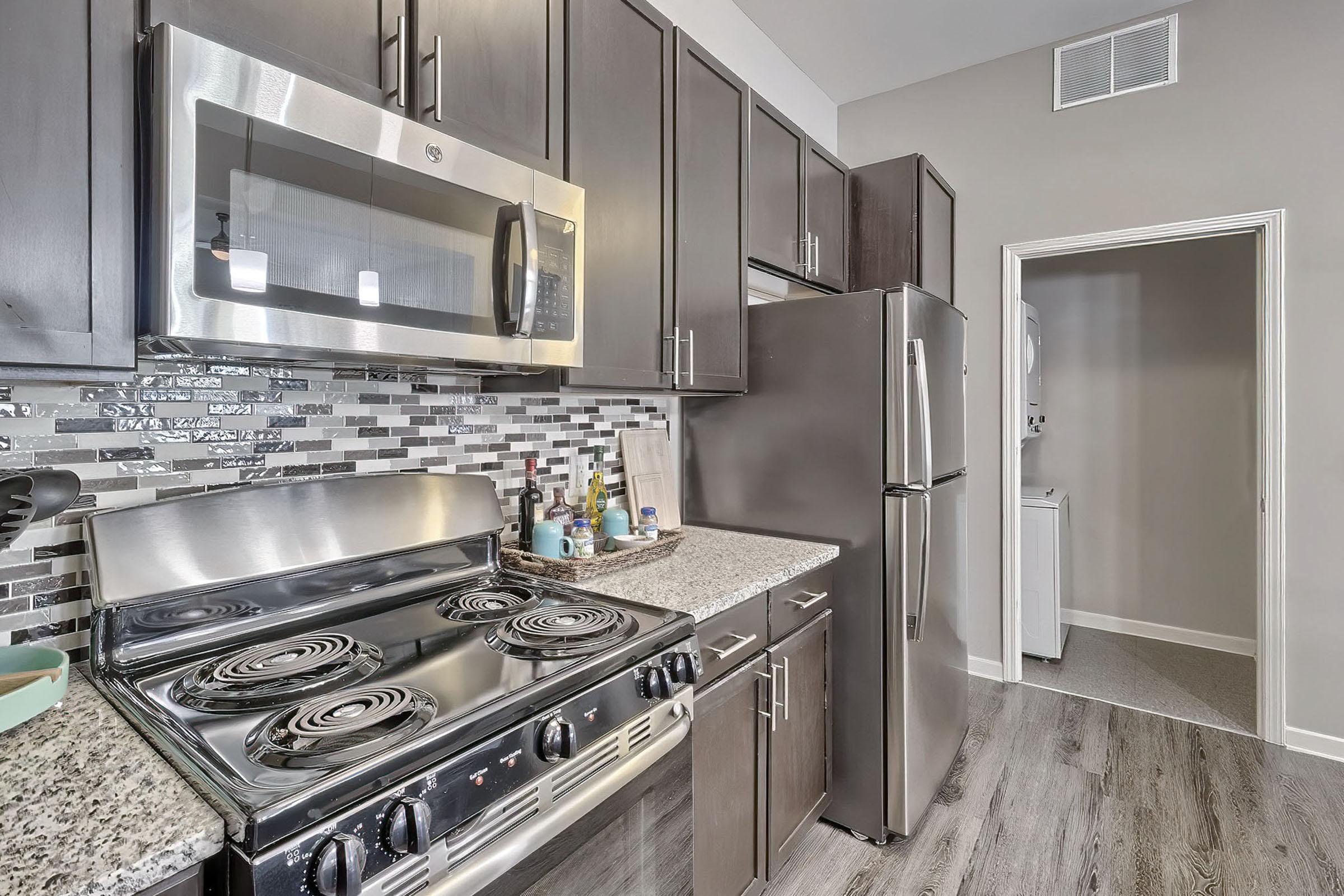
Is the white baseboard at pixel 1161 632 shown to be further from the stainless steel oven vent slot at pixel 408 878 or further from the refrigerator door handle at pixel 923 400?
the stainless steel oven vent slot at pixel 408 878

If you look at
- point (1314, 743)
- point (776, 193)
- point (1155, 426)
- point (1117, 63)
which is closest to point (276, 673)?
point (776, 193)

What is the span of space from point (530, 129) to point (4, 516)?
3.74 ft

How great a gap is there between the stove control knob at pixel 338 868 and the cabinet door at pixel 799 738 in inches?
45.8

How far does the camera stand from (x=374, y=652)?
1.20 m

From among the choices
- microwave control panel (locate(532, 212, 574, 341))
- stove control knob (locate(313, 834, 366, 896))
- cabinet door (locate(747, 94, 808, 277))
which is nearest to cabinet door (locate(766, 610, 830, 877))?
microwave control panel (locate(532, 212, 574, 341))

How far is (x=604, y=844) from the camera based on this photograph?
3.75 ft

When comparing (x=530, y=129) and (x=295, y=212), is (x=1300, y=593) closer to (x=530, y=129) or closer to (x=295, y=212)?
(x=530, y=129)

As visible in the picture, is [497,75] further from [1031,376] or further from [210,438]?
[1031,376]

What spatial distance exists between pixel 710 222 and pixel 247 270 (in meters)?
1.38

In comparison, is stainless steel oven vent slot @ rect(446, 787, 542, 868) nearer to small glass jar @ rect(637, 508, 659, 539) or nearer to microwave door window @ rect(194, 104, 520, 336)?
microwave door window @ rect(194, 104, 520, 336)

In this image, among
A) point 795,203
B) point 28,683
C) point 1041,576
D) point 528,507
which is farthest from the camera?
point 1041,576

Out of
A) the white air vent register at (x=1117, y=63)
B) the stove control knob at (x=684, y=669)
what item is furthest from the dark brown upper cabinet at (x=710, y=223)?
the white air vent register at (x=1117, y=63)

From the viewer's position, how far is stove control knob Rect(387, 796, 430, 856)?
2.67 feet

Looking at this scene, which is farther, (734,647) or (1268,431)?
(1268,431)
